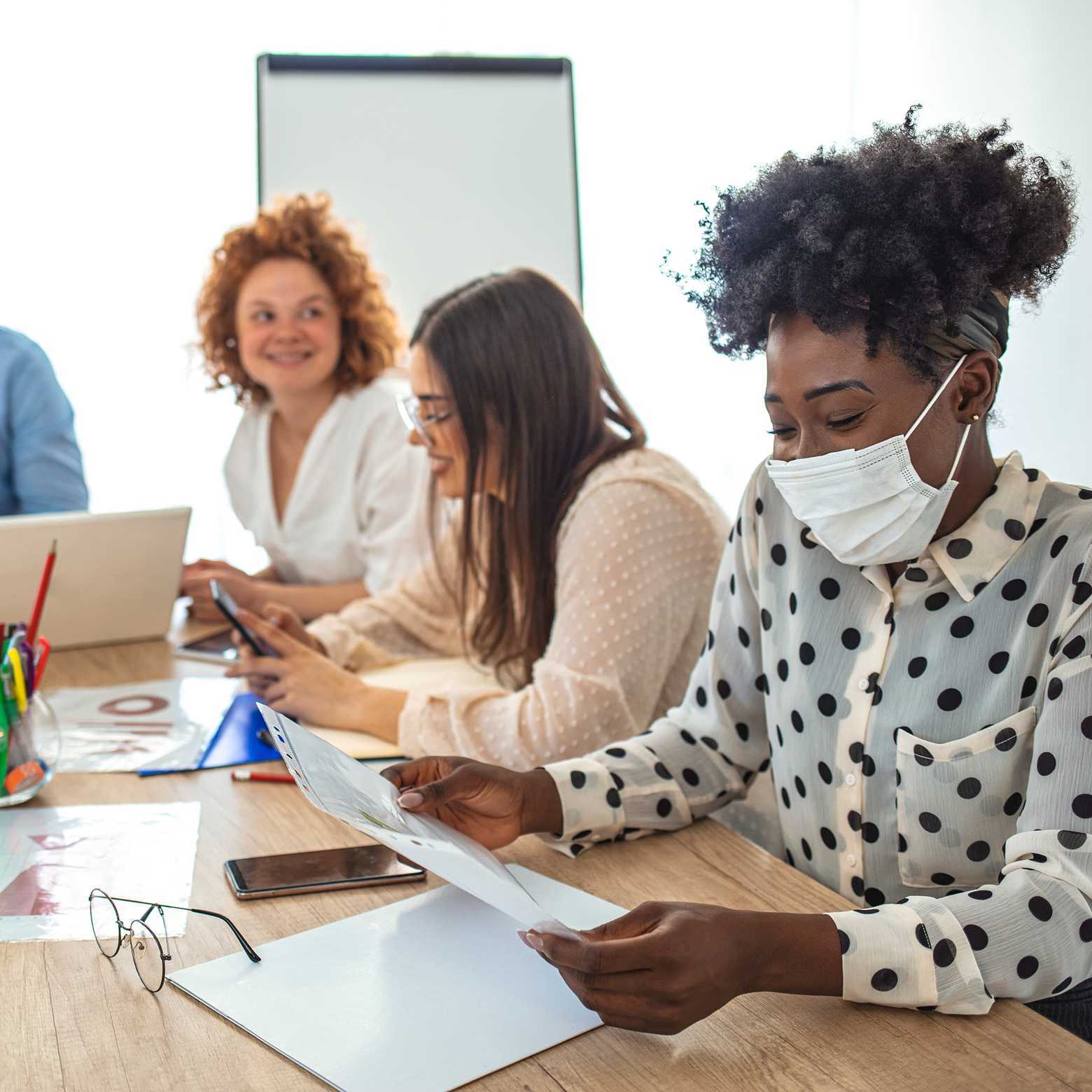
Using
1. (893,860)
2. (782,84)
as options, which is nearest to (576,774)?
(893,860)

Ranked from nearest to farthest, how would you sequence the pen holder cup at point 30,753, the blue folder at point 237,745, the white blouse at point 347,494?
1. the pen holder cup at point 30,753
2. the blue folder at point 237,745
3. the white blouse at point 347,494

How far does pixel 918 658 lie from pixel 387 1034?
1.81 ft

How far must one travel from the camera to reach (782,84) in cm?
424

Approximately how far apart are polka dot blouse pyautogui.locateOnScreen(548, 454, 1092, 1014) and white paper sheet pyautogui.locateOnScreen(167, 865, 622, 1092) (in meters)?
0.18

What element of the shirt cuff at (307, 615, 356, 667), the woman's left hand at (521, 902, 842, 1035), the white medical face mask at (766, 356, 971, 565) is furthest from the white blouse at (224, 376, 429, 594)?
the woman's left hand at (521, 902, 842, 1035)

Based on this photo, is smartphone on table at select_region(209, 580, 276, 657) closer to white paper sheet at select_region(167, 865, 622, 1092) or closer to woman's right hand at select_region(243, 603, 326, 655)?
woman's right hand at select_region(243, 603, 326, 655)

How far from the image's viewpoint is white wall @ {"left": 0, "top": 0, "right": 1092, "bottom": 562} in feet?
11.4

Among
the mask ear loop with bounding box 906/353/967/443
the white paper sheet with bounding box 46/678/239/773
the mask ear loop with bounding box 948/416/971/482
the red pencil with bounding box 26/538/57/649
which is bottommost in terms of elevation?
the white paper sheet with bounding box 46/678/239/773

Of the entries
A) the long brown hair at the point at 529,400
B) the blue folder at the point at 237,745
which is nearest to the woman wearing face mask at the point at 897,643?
the blue folder at the point at 237,745

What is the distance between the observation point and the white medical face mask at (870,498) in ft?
3.36

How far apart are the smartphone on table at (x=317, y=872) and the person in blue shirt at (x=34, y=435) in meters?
1.34

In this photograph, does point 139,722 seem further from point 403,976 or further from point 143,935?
point 403,976

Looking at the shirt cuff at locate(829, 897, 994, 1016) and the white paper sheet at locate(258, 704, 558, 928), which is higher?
the white paper sheet at locate(258, 704, 558, 928)

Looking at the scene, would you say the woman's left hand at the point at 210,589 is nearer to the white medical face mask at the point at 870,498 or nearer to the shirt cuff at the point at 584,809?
the shirt cuff at the point at 584,809
